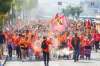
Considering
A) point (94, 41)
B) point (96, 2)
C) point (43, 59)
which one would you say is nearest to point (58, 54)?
point (43, 59)

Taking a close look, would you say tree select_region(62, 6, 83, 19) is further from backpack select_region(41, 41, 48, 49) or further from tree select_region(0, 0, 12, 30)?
tree select_region(0, 0, 12, 30)

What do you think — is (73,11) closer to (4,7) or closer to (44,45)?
(44,45)

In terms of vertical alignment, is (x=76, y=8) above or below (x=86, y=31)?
above

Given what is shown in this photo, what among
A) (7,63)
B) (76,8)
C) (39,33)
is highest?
(76,8)

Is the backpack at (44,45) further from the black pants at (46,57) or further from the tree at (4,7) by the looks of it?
the tree at (4,7)

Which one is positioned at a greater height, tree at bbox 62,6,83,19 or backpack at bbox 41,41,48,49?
tree at bbox 62,6,83,19

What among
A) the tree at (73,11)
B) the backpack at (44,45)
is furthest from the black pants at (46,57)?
the tree at (73,11)

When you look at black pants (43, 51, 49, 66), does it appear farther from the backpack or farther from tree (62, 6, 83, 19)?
tree (62, 6, 83, 19)

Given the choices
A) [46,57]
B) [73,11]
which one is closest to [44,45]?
[46,57]

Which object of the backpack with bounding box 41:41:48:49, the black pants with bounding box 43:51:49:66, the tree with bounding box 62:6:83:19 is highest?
the tree with bounding box 62:6:83:19

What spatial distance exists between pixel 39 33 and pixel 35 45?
0.33 ft

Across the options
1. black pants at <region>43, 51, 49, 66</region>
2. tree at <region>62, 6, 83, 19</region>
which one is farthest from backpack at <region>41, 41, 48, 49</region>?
tree at <region>62, 6, 83, 19</region>

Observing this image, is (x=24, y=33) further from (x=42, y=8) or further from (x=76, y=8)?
(x=76, y=8)

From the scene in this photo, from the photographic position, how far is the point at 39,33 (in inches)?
113
